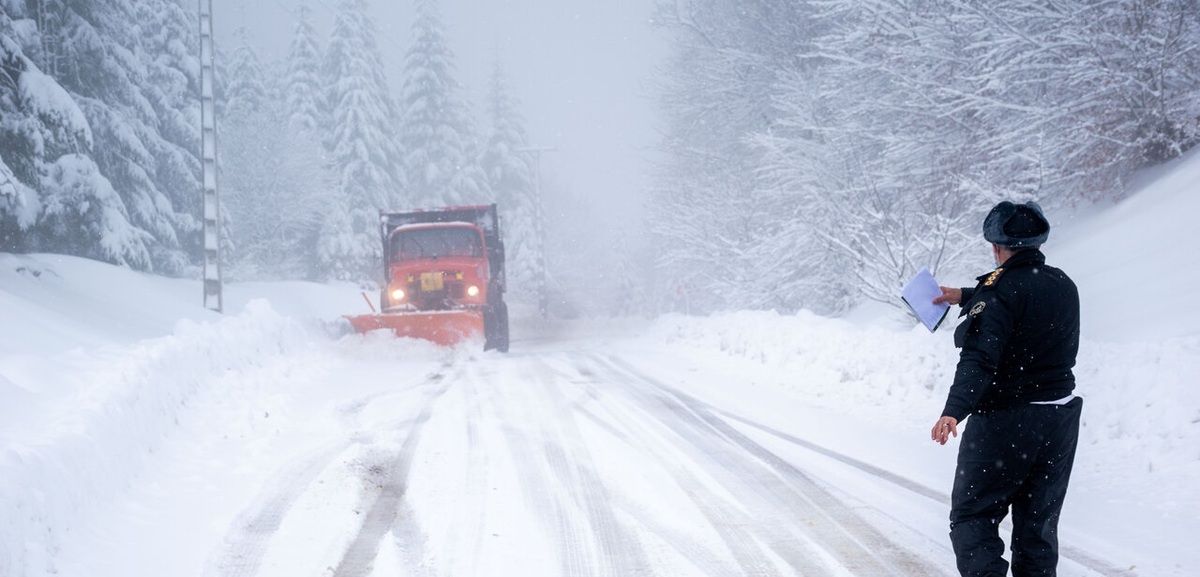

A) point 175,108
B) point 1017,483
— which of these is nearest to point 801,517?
point 1017,483

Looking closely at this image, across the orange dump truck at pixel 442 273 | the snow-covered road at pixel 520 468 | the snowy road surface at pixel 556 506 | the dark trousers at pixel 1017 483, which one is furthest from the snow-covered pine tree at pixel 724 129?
the dark trousers at pixel 1017 483

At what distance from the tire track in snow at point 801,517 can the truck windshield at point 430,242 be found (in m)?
10.1

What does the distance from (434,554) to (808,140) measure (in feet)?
47.6

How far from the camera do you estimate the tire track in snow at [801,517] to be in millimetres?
4188

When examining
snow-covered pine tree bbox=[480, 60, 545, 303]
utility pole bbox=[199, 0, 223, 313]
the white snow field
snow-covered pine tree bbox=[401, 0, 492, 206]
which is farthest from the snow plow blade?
snow-covered pine tree bbox=[480, 60, 545, 303]

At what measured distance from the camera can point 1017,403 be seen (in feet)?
11.1

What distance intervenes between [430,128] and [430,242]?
2477 cm

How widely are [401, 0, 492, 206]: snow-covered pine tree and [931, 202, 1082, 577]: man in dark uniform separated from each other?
38070mm

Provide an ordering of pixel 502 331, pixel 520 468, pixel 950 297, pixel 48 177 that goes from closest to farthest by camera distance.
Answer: pixel 950 297 → pixel 520 468 → pixel 502 331 → pixel 48 177

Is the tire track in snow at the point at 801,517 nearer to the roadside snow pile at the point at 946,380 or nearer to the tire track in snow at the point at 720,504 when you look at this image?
the tire track in snow at the point at 720,504

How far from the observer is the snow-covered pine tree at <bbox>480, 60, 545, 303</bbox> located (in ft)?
143

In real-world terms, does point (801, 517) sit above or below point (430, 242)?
below

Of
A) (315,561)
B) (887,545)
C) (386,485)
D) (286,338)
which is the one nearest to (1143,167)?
(887,545)

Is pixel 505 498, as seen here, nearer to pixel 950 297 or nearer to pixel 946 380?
pixel 950 297
